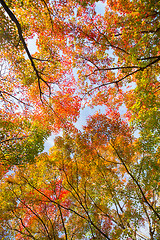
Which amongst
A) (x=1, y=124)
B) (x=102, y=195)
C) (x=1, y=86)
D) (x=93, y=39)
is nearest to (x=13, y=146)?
(x=1, y=124)

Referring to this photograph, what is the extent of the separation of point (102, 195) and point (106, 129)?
14.2 feet

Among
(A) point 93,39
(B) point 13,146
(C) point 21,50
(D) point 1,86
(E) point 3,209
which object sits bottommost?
(E) point 3,209

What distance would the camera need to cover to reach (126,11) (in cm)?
667

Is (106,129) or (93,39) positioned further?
(106,129)

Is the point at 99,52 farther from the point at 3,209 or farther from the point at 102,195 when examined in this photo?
the point at 3,209

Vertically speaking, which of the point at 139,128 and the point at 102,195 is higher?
the point at 139,128

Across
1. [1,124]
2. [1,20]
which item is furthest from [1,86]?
[1,20]

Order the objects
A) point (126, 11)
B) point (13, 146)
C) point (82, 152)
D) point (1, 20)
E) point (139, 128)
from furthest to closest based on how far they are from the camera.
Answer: point (82, 152), point (126, 11), point (139, 128), point (13, 146), point (1, 20)

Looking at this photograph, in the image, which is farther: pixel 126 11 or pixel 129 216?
pixel 129 216

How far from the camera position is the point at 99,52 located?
6.41 meters

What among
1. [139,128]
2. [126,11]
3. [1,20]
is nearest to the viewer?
[1,20]

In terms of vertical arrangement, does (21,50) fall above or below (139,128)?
above

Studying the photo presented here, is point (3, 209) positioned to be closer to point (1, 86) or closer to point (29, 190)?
point (29, 190)

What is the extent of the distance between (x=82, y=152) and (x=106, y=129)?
2235mm
